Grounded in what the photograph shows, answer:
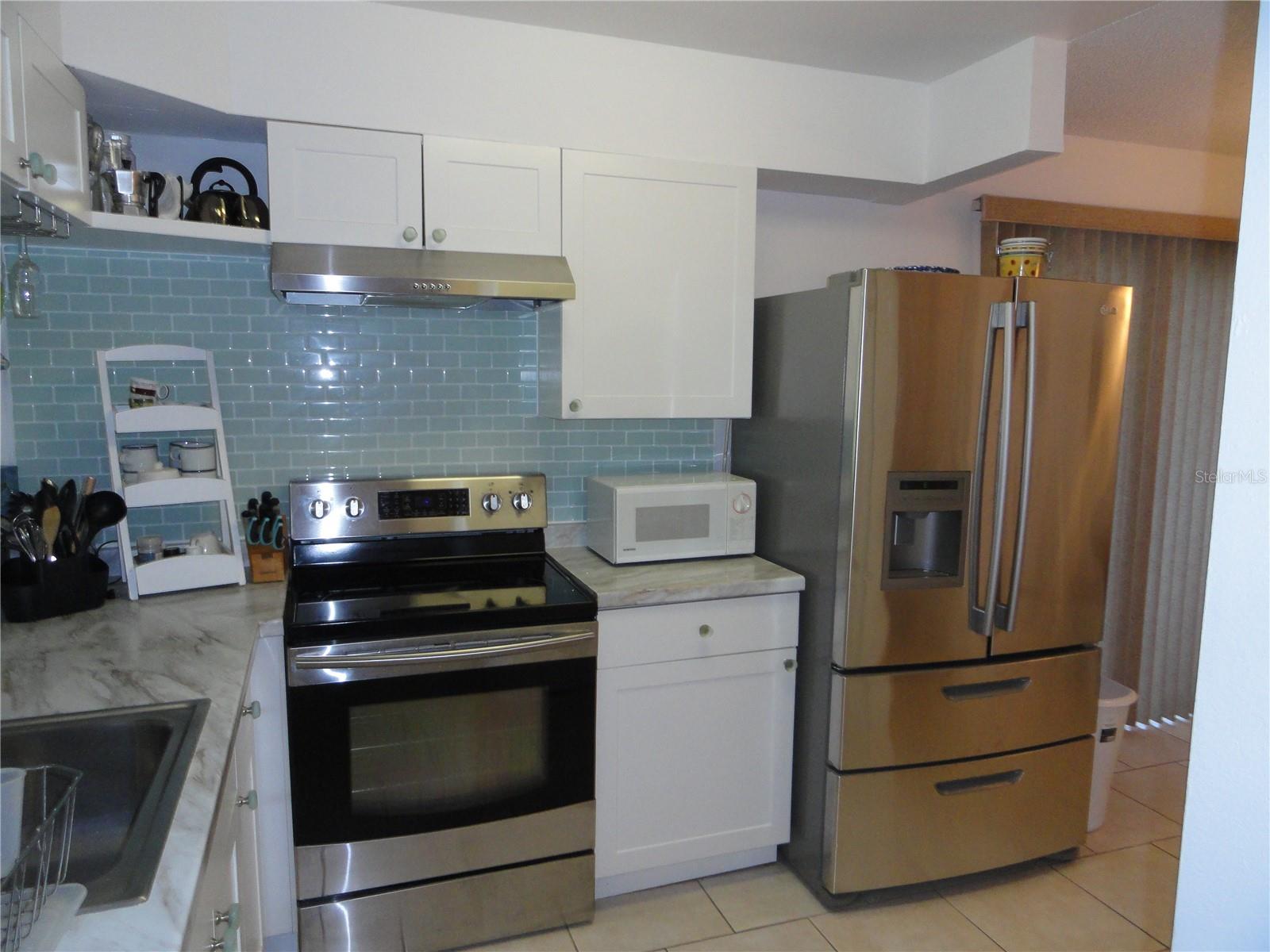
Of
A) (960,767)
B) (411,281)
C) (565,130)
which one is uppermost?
(565,130)

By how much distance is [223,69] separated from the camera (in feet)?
6.58

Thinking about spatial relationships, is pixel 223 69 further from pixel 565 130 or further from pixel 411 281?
pixel 565 130

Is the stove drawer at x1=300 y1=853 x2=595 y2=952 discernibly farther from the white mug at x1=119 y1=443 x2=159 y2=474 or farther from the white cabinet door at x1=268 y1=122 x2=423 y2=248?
the white cabinet door at x1=268 y1=122 x2=423 y2=248

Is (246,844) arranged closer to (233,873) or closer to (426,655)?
(233,873)

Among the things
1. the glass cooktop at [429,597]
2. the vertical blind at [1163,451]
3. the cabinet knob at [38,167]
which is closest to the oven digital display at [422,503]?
the glass cooktop at [429,597]

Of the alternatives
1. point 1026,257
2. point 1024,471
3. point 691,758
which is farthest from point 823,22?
point 691,758

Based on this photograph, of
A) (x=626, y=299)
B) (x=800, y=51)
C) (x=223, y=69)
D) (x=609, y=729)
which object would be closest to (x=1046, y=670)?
(x=609, y=729)

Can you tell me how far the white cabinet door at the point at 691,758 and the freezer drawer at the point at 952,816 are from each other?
0.69ft

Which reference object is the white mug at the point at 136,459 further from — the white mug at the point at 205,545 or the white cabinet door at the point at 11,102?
the white cabinet door at the point at 11,102

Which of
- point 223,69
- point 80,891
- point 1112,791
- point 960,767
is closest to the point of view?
point 80,891

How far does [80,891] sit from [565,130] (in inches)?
80.1

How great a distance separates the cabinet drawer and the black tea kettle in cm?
139

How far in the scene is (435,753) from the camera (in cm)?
203

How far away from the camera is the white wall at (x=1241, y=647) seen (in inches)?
21.1
